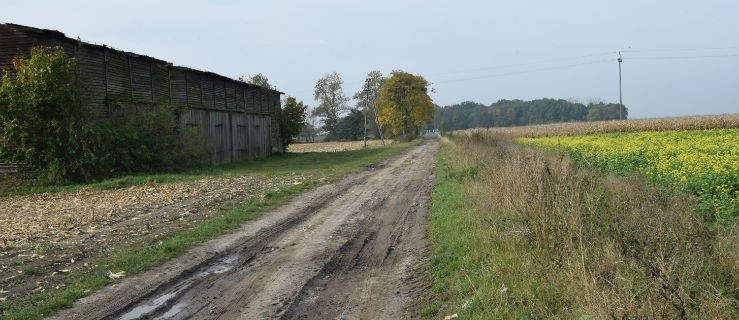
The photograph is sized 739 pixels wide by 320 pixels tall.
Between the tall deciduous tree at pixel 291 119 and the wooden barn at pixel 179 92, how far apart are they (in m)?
1.99

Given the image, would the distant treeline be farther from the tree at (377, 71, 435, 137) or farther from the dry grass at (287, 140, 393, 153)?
the dry grass at (287, 140, 393, 153)

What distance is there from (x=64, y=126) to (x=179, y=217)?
459 inches

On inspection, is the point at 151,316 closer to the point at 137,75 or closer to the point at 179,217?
the point at 179,217

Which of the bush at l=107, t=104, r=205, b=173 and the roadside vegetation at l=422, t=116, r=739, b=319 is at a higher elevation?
the bush at l=107, t=104, r=205, b=173

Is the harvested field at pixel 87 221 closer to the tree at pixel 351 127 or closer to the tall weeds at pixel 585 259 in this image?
the tall weeds at pixel 585 259

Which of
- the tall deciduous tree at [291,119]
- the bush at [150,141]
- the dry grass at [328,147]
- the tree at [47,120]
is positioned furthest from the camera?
the dry grass at [328,147]

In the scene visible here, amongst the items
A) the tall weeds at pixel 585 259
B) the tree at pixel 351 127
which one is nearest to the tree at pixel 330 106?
the tree at pixel 351 127

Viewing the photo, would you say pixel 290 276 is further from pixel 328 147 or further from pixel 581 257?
pixel 328 147

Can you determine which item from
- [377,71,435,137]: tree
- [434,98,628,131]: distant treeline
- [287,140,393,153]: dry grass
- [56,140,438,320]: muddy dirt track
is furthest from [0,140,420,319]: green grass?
[434,98,628,131]: distant treeline

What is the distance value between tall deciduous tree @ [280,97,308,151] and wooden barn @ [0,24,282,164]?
1989 millimetres

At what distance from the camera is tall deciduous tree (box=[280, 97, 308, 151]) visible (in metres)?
49.9

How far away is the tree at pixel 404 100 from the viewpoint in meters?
82.8

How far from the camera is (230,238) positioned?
10.5 metres

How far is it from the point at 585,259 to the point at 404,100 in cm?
7823
